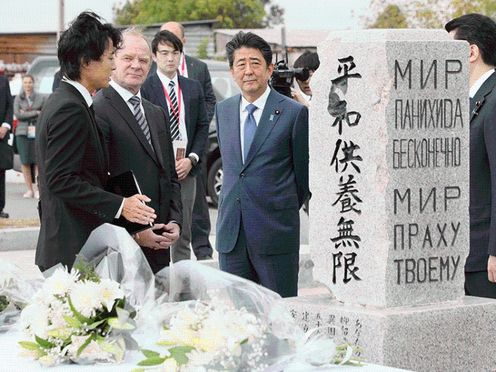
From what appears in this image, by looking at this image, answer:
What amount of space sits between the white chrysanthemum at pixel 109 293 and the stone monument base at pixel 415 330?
1660mm

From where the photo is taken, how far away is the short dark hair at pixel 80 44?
575 cm

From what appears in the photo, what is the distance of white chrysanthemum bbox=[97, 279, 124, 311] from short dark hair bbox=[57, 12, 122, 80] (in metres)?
1.60

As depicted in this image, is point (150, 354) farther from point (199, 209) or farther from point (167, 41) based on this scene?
point (199, 209)

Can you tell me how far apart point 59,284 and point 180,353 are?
0.68 metres

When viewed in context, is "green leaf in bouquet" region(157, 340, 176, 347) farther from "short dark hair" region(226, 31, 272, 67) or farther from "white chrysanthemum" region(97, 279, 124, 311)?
"short dark hair" region(226, 31, 272, 67)

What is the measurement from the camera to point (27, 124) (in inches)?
736

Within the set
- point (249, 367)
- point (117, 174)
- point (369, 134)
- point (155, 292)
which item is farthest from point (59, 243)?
point (249, 367)

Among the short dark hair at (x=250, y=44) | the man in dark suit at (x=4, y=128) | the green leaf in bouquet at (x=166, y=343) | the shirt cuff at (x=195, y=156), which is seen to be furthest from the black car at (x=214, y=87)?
the green leaf in bouquet at (x=166, y=343)

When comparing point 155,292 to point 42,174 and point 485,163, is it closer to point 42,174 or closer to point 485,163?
point 42,174

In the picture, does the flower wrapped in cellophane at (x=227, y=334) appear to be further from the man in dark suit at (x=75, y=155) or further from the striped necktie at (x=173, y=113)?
the striped necktie at (x=173, y=113)

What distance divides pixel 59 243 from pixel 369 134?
5.09 feet

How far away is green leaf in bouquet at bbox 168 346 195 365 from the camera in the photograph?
3975 millimetres

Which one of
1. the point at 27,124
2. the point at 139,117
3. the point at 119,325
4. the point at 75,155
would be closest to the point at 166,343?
the point at 119,325

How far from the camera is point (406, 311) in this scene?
237 inches
